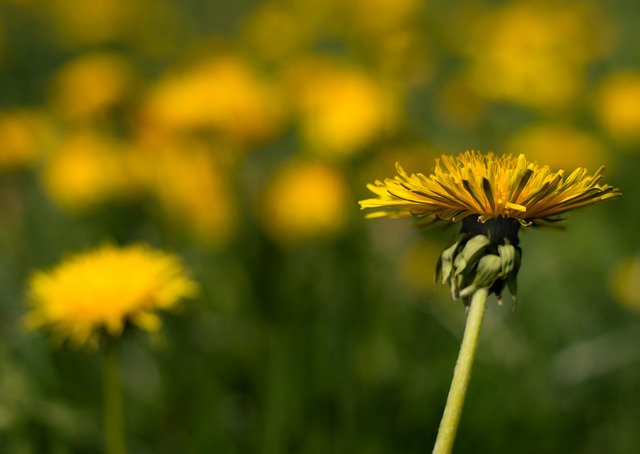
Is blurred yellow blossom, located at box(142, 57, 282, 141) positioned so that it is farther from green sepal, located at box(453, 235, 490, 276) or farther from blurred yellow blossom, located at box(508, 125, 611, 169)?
green sepal, located at box(453, 235, 490, 276)

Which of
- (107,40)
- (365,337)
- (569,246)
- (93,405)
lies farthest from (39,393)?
(107,40)

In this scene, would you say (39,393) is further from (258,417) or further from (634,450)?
(634,450)

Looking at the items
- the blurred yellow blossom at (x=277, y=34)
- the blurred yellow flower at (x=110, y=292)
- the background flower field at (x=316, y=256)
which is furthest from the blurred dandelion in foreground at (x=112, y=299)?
the blurred yellow blossom at (x=277, y=34)

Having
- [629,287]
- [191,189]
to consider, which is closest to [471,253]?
[629,287]

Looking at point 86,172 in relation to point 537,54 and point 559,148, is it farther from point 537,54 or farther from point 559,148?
point 537,54

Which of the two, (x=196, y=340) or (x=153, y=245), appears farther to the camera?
(x=153, y=245)

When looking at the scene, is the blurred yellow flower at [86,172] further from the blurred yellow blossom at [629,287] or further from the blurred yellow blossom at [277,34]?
the blurred yellow blossom at [277,34]

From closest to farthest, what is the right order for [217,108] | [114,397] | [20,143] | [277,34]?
[114,397] → [217,108] → [20,143] → [277,34]
